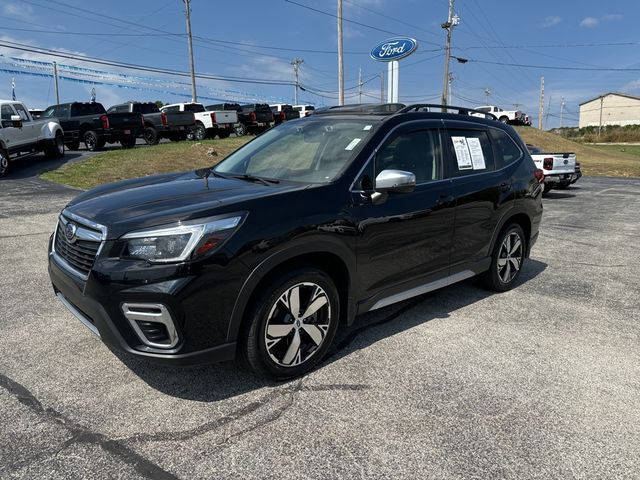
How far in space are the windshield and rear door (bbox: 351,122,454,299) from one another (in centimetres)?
22

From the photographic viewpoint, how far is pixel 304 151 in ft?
13.4

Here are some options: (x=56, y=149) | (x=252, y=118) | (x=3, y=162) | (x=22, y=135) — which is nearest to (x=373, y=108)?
(x=3, y=162)

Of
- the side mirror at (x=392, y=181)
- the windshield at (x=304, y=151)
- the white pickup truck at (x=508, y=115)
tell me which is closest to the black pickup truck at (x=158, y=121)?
the windshield at (x=304, y=151)

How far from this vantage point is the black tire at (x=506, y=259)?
5.05 metres

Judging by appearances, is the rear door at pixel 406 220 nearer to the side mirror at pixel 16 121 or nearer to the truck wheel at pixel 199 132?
the side mirror at pixel 16 121

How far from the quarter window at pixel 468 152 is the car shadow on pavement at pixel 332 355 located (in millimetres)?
1272

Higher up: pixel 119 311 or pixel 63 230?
pixel 63 230

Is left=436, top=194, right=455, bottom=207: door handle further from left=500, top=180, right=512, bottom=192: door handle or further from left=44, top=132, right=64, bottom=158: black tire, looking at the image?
left=44, top=132, right=64, bottom=158: black tire

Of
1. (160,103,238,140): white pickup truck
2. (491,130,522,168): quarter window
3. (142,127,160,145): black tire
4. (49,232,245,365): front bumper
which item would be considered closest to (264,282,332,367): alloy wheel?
(49,232,245,365): front bumper

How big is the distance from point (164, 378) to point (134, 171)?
12291mm

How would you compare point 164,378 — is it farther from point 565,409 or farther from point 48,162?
point 48,162

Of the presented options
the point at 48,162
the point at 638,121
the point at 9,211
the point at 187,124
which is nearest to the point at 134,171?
the point at 48,162

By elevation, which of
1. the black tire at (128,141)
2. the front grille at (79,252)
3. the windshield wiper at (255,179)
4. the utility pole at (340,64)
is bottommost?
the front grille at (79,252)

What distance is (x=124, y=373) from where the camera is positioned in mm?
3400
